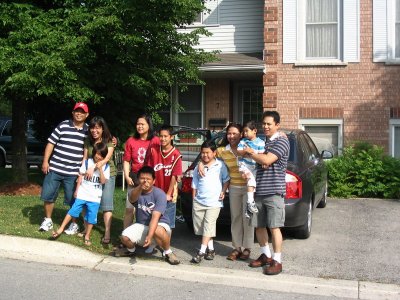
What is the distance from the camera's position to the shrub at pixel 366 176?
10484mm

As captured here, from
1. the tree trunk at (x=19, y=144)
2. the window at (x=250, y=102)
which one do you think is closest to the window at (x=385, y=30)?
the window at (x=250, y=102)

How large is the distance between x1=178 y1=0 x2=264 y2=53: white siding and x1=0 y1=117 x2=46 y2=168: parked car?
240 inches

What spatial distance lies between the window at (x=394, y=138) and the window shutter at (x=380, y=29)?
152 centimetres

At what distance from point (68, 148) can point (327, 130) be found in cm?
772

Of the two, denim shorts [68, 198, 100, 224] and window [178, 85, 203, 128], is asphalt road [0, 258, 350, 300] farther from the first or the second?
window [178, 85, 203, 128]

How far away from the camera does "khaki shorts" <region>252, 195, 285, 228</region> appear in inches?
222


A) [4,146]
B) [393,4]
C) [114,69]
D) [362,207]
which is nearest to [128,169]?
[114,69]

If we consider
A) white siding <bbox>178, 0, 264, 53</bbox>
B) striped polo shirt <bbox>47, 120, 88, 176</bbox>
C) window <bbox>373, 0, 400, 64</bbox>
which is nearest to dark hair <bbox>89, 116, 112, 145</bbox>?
striped polo shirt <bbox>47, 120, 88, 176</bbox>

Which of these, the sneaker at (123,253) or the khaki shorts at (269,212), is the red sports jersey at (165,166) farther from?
the khaki shorts at (269,212)

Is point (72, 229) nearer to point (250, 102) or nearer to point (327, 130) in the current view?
point (327, 130)

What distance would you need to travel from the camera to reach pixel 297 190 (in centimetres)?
659

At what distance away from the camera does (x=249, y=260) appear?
624 cm

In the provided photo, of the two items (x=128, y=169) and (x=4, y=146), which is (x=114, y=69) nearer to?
(x=128, y=169)

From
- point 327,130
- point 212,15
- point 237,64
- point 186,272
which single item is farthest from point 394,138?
point 186,272
